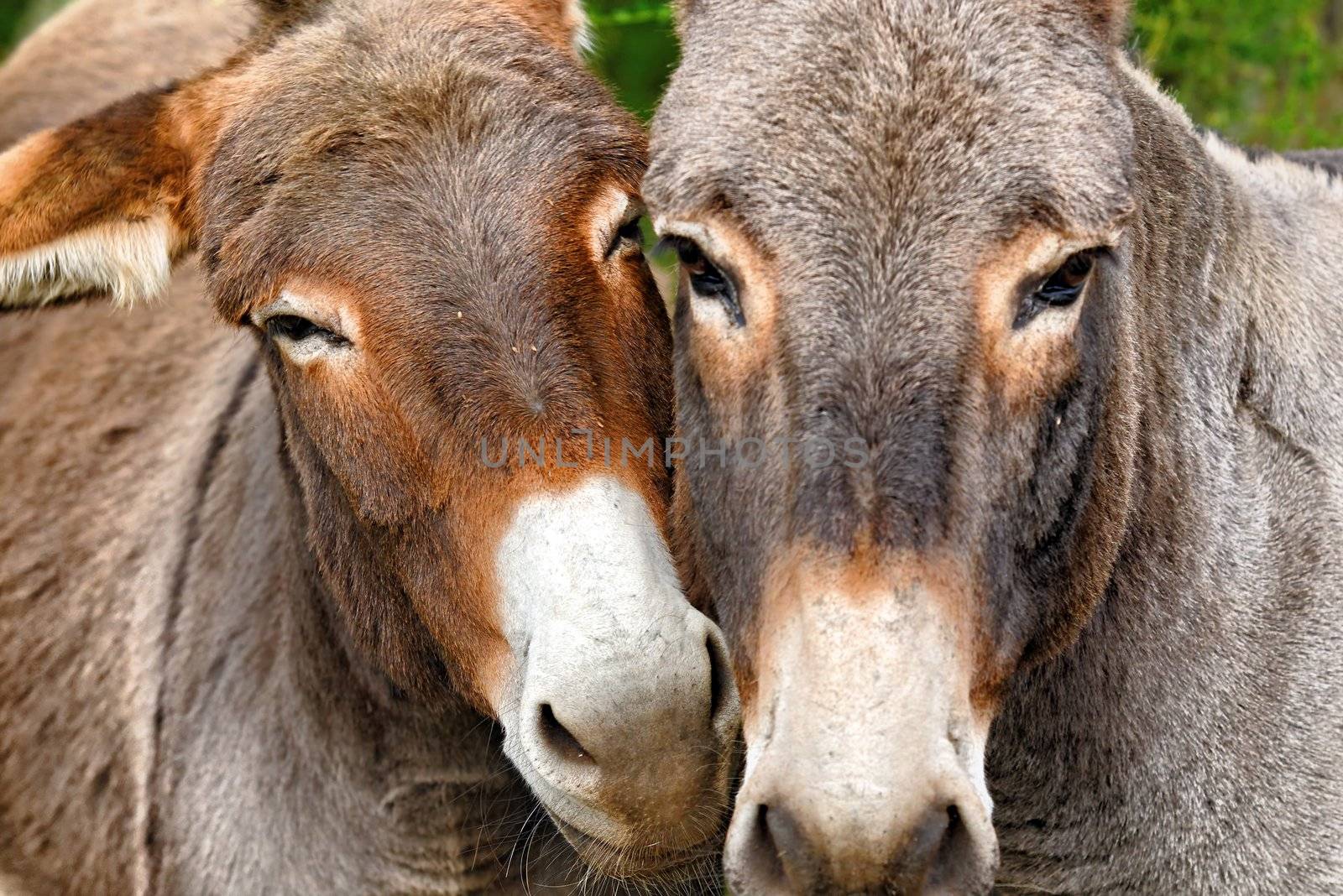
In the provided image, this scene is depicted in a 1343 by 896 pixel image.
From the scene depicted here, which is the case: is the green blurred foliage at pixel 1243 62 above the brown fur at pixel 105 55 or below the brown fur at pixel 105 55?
below

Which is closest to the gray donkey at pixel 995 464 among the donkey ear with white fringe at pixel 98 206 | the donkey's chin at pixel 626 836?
the donkey's chin at pixel 626 836

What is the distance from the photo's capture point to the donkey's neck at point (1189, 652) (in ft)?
12.0

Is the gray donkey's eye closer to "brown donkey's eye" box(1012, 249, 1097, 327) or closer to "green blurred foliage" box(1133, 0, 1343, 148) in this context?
"brown donkey's eye" box(1012, 249, 1097, 327)

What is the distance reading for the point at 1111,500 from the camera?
3.46 metres

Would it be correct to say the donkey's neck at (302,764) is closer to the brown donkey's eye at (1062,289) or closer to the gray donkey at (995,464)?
the gray donkey at (995,464)

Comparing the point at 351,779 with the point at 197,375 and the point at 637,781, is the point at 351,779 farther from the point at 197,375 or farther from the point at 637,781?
the point at 197,375

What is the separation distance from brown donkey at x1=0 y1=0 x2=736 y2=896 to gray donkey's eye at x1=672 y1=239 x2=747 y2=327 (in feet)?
1.81

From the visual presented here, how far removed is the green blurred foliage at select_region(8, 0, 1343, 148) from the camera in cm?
803

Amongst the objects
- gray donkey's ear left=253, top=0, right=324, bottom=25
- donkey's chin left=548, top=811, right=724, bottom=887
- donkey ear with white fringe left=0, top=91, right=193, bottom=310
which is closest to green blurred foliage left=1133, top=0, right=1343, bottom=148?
gray donkey's ear left=253, top=0, right=324, bottom=25

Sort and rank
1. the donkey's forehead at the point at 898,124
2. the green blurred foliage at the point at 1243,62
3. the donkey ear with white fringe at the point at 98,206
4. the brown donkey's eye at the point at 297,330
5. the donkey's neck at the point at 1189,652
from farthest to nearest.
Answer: the green blurred foliage at the point at 1243,62 → the donkey ear with white fringe at the point at 98,206 → the brown donkey's eye at the point at 297,330 → the donkey's neck at the point at 1189,652 → the donkey's forehead at the point at 898,124

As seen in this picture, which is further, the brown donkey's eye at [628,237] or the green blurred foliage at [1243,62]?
the green blurred foliage at [1243,62]

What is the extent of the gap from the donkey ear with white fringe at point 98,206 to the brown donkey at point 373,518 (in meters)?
0.01

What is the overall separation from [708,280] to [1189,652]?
5.32 feet

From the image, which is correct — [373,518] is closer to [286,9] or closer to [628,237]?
[628,237]
